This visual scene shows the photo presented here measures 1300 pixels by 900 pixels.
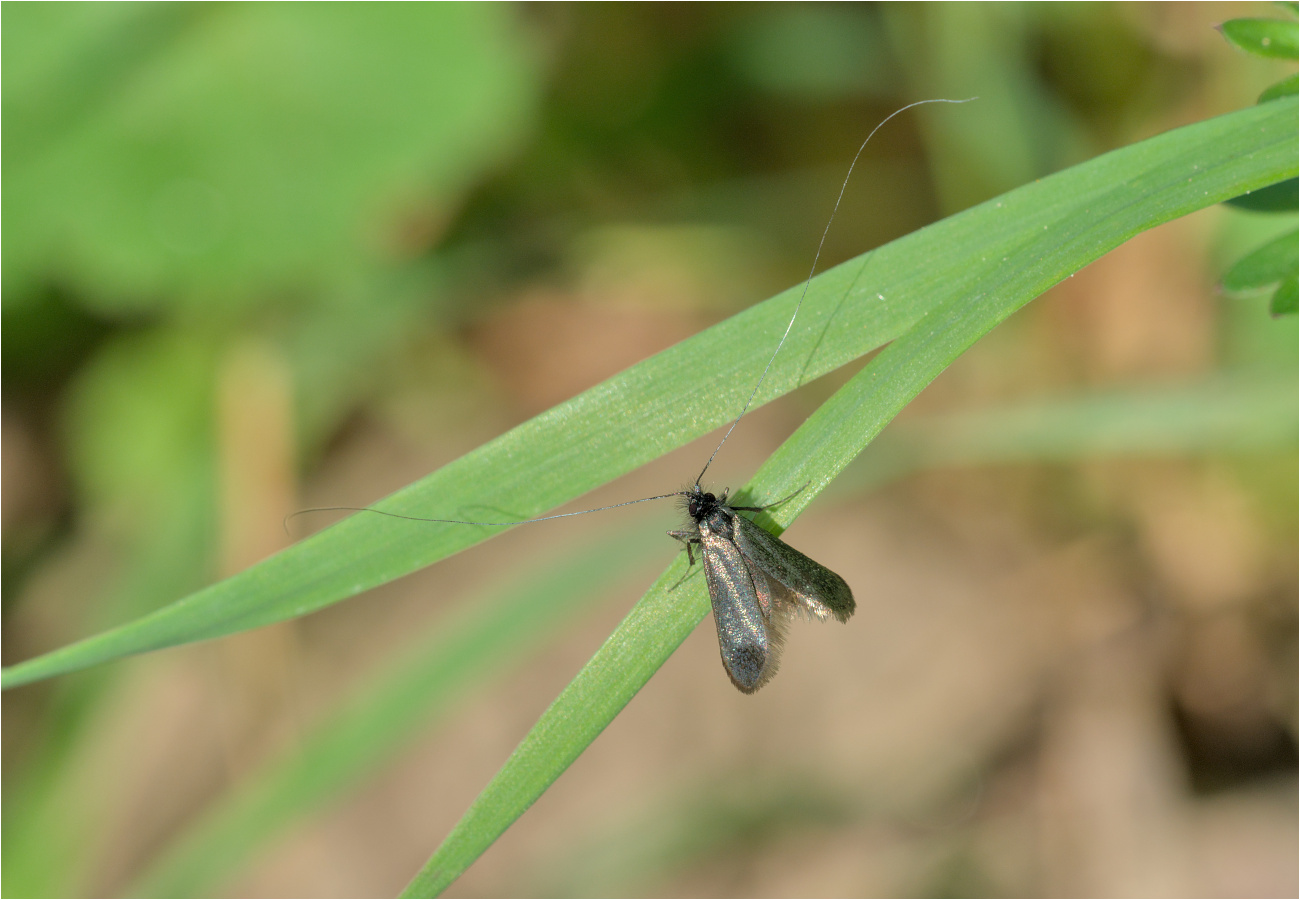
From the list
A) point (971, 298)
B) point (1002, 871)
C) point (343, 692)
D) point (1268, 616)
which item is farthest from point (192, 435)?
point (1268, 616)

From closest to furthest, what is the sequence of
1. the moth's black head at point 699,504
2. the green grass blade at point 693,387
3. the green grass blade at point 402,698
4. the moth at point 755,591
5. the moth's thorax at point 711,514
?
the green grass blade at point 693,387, the moth at point 755,591, the moth's thorax at point 711,514, the moth's black head at point 699,504, the green grass blade at point 402,698

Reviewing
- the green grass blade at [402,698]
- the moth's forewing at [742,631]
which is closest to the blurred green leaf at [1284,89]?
the moth's forewing at [742,631]

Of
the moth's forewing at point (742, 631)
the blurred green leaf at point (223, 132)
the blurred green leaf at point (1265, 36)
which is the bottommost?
the moth's forewing at point (742, 631)

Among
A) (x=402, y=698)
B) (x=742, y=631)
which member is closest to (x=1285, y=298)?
(x=742, y=631)

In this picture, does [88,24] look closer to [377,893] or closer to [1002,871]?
[377,893]

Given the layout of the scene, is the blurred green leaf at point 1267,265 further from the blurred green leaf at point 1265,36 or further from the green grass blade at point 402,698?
the green grass blade at point 402,698

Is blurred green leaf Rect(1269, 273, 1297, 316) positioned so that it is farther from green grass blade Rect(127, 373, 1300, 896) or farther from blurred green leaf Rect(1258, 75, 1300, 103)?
green grass blade Rect(127, 373, 1300, 896)
